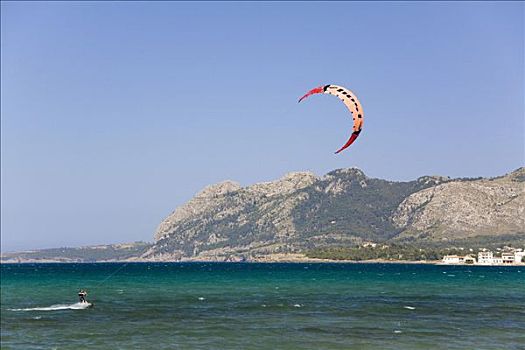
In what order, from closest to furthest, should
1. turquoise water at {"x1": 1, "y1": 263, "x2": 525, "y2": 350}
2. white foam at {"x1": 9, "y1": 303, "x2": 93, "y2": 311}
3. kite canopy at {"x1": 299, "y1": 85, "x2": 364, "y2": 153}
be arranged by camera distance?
kite canopy at {"x1": 299, "y1": 85, "x2": 364, "y2": 153} → turquoise water at {"x1": 1, "y1": 263, "x2": 525, "y2": 350} → white foam at {"x1": 9, "y1": 303, "x2": 93, "y2": 311}

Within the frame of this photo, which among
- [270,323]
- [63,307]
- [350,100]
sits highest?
[350,100]

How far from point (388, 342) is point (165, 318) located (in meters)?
25.0

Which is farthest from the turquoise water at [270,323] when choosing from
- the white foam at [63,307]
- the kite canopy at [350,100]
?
the kite canopy at [350,100]

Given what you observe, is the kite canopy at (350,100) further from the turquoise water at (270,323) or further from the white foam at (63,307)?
the white foam at (63,307)

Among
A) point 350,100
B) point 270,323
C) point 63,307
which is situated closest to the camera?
point 350,100

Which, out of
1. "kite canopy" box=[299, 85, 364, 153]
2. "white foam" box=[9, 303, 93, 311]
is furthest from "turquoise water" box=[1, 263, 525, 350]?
"kite canopy" box=[299, 85, 364, 153]

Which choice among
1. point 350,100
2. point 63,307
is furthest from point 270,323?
point 63,307

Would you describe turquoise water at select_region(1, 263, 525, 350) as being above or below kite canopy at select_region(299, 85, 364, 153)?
below

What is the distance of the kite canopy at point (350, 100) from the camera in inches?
1706

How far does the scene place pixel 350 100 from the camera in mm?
44938

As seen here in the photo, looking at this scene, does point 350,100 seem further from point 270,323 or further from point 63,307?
point 63,307

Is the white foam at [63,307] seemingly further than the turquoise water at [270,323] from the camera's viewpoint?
Yes

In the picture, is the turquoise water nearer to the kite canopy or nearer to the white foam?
the white foam

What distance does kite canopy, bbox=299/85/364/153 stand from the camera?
4334 cm
